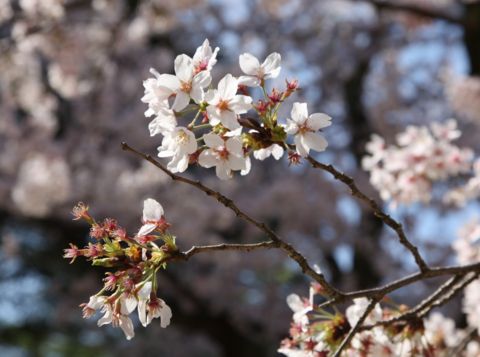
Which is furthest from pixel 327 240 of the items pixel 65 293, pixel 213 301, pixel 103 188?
pixel 65 293

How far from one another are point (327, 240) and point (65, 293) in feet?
13.1

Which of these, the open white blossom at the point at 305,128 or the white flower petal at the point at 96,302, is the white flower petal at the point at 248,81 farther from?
the white flower petal at the point at 96,302

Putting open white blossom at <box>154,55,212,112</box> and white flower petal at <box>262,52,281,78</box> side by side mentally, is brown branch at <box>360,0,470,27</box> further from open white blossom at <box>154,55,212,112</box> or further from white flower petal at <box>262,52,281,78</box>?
open white blossom at <box>154,55,212,112</box>

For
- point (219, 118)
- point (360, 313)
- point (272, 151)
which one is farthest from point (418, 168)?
point (219, 118)

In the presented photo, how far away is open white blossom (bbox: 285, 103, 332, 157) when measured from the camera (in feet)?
2.91

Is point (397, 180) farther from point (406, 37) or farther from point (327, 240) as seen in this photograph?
point (406, 37)

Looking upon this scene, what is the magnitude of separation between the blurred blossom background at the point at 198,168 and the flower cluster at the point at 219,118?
340 centimetres

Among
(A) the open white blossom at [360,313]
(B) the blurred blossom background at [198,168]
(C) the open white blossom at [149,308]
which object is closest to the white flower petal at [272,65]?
(C) the open white blossom at [149,308]

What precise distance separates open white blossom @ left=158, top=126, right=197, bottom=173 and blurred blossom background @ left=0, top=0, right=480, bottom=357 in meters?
3.39

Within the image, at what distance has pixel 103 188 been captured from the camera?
15.1 feet

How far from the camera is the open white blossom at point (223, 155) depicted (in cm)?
85

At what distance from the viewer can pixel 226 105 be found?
0.83 m

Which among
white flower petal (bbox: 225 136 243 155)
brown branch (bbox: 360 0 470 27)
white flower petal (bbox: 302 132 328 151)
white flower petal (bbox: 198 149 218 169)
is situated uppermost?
brown branch (bbox: 360 0 470 27)

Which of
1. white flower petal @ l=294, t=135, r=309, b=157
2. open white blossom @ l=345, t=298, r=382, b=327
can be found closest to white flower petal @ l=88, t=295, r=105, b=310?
white flower petal @ l=294, t=135, r=309, b=157
